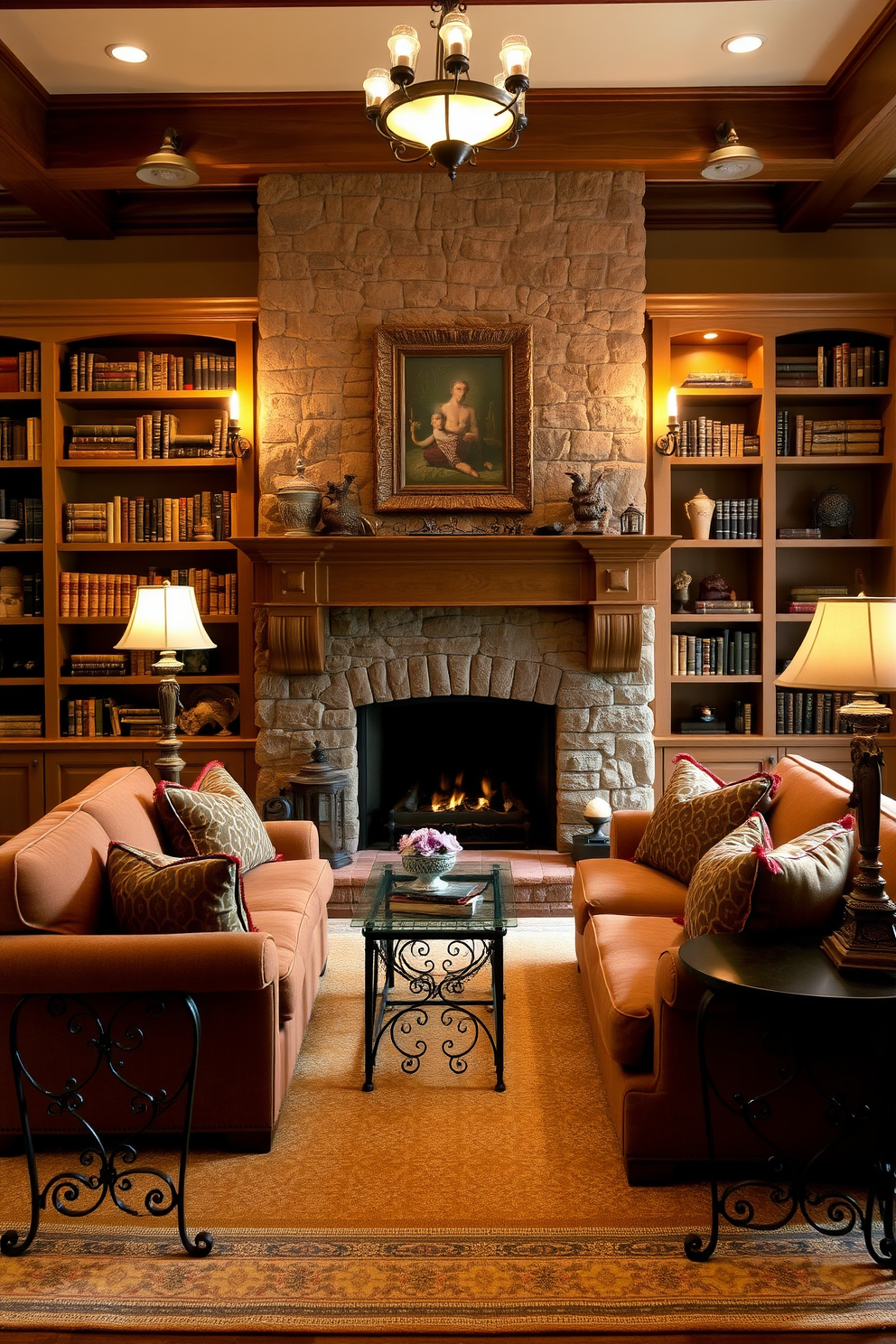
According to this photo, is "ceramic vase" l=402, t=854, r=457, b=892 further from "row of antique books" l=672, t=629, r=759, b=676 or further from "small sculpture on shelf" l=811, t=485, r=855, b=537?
"small sculpture on shelf" l=811, t=485, r=855, b=537

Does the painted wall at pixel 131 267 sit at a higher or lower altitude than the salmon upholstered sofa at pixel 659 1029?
higher

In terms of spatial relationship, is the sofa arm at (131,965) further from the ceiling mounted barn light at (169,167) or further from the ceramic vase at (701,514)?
the ceramic vase at (701,514)

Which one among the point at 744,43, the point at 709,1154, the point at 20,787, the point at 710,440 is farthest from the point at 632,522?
the point at 20,787

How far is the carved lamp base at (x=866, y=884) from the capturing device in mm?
2182

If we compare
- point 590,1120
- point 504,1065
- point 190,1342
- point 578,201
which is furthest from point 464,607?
point 190,1342

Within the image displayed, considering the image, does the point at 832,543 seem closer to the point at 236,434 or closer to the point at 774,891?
the point at 236,434

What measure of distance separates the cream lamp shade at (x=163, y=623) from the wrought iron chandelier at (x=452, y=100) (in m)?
2.00

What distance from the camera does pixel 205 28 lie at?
3889mm

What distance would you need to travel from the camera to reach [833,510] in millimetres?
5293

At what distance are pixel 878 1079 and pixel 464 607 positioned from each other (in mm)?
3107

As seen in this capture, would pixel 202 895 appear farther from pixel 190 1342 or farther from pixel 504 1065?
pixel 504 1065

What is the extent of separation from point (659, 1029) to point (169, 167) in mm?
3941

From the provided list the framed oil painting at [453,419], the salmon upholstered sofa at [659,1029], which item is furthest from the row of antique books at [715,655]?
the salmon upholstered sofa at [659,1029]

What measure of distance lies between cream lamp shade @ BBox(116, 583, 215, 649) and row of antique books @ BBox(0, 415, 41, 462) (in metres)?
1.64
